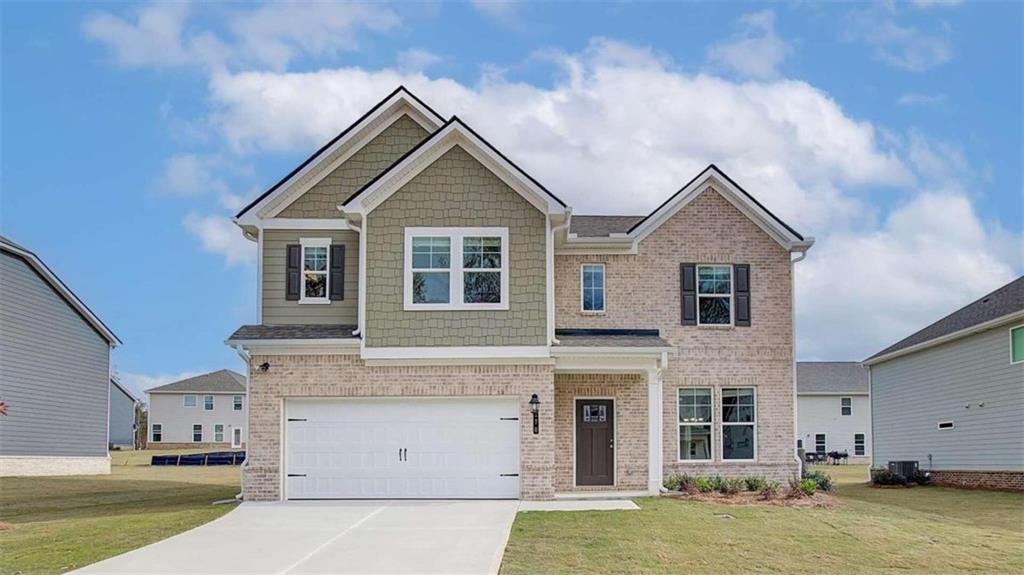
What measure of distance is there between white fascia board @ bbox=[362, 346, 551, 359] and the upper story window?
3945 millimetres

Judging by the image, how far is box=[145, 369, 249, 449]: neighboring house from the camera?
75812 millimetres

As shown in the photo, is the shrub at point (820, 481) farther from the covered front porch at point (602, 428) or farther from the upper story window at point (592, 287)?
the upper story window at point (592, 287)

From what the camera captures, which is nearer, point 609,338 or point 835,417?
point 609,338

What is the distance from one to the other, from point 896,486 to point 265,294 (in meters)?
18.6

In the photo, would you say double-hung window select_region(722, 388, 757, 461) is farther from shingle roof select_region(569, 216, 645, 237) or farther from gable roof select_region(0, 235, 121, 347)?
gable roof select_region(0, 235, 121, 347)

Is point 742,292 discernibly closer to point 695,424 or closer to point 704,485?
point 695,424

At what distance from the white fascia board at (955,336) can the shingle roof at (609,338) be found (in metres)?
9.39

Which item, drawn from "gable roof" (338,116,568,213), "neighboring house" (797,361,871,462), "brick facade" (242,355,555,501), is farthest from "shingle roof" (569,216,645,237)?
"neighboring house" (797,361,871,462)

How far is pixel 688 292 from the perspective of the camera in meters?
25.1

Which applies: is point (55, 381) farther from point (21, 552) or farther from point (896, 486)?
point (896, 486)

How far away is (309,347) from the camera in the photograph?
21656mm

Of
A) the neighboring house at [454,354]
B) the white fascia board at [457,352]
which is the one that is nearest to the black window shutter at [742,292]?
the neighboring house at [454,354]

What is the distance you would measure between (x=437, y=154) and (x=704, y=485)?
9.10m

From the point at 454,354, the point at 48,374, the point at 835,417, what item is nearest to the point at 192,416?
the point at 48,374
